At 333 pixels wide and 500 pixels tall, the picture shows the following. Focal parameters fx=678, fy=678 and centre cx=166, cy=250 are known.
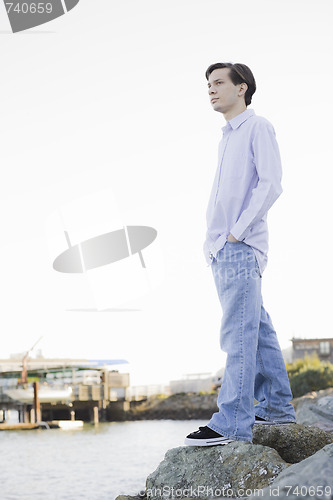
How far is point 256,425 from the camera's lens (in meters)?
4.03

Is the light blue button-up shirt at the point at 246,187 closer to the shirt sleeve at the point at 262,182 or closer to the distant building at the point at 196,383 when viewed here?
the shirt sleeve at the point at 262,182

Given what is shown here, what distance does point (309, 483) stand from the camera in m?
2.31

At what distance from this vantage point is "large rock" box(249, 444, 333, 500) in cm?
220

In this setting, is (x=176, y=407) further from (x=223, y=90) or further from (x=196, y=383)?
(x=223, y=90)

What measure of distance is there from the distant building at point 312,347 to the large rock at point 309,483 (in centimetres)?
5378

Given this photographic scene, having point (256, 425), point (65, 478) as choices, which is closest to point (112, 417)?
point (65, 478)

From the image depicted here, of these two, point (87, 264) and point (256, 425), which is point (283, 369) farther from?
point (87, 264)

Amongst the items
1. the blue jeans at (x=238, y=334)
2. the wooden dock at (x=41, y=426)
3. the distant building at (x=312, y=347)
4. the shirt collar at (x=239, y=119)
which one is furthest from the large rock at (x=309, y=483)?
the distant building at (x=312, y=347)

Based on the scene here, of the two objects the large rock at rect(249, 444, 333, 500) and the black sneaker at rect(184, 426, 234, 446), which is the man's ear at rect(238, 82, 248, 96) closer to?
the black sneaker at rect(184, 426, 234, 446)

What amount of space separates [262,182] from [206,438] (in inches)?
56.3

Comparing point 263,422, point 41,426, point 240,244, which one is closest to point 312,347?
point 41,426

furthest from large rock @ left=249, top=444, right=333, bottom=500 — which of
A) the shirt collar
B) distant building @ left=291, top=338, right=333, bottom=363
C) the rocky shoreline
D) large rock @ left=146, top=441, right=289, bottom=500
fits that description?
distant building @ left=291, top=338, right=333, bottom=363

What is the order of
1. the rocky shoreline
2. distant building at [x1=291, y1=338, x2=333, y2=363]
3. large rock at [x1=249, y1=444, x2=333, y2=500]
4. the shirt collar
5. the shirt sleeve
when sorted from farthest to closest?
the rocky shoreline
distant building at [x1=291, y1=338, x2=333, y2=363]
the shirt collar
the shirt sleeve
large rock at [x1=249, y1=444, x2=333, y2=500]

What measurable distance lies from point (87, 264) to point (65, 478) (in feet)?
15.9
